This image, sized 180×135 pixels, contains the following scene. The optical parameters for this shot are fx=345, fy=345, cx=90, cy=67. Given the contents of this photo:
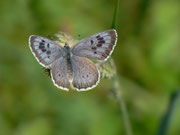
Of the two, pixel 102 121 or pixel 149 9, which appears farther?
pixel 149 9

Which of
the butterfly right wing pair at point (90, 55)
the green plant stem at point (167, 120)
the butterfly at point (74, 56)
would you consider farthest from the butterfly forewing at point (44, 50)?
A: the green plant stem at point (167, 120)

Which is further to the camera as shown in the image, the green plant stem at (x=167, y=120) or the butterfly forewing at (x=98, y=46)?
the green plant stem at (x=167, y=120)

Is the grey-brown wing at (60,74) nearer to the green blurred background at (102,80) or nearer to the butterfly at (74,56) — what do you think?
the butterfly at (74,56)

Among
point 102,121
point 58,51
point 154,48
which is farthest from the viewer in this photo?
point 154,48

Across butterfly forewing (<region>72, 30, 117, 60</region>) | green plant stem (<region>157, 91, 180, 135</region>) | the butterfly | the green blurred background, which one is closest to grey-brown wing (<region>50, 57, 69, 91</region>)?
the butterfly

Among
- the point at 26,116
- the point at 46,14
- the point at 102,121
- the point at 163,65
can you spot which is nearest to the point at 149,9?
the point at 163,65

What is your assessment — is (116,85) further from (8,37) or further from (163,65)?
(8,37)

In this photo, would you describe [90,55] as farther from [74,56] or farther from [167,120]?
[167,120]
